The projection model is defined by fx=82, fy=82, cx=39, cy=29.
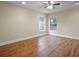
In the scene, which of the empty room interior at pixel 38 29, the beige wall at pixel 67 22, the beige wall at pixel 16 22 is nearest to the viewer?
the beige wall at pixel 67 22

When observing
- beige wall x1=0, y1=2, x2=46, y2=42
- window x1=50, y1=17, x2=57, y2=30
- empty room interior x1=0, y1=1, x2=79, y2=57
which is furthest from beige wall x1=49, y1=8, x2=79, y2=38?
beige wall x1=0, y1=2, x2=46, y2=42

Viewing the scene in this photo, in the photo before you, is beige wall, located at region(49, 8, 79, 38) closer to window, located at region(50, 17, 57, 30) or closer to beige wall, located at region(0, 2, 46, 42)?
window, located at region(50, 17, 57, 30)

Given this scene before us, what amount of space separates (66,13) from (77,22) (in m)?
0.37

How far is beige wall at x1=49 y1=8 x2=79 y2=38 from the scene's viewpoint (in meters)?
2.02

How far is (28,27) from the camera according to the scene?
2814 mm

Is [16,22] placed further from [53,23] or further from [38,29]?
[53,23]

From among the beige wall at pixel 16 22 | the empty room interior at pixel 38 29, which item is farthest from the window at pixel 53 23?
the beige wall at pixel 16 22

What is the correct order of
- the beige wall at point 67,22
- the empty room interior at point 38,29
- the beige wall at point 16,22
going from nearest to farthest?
the beige wall at point 67,22 < the empty room interior at point 38,29 < the beige wall at point 16,22

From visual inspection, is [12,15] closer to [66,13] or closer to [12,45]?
[12,45]

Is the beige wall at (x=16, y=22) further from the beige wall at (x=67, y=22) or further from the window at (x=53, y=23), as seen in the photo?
the beige wall at (x=67, y=22)

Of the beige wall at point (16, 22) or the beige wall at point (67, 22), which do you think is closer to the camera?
the beige wall at point (67, 22)

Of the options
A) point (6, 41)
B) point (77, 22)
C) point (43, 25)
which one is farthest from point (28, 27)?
point (77, 22)

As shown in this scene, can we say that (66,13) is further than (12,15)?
No

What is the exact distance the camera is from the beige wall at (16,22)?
2670mm
